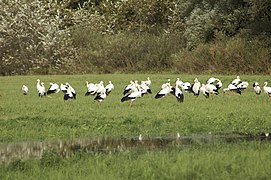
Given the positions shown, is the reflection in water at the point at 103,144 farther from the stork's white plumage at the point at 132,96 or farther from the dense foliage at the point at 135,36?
the dense foliage at the point at 135,36

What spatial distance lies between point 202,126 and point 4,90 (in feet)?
56.0

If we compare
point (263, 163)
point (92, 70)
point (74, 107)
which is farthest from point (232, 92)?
point (92, 70)

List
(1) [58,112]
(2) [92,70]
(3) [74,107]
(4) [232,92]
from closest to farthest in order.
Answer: (1) [58,112] < (3) [74,107] < (4) [232,92] < (2) [92,70]

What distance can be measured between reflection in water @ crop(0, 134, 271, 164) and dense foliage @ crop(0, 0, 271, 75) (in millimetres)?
24425

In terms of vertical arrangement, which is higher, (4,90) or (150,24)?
(150,24)

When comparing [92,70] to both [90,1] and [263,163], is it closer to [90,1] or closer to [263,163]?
[90,1]

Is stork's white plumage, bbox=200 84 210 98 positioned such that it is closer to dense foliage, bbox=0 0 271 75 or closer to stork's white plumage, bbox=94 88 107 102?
stork's white plumage, bbox=94 88 107 102

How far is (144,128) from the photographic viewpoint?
1714cm

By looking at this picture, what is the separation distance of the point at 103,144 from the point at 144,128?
233 cm

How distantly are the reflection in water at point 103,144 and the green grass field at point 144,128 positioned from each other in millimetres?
568

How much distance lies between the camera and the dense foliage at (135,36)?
41312mm

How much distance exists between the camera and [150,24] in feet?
186

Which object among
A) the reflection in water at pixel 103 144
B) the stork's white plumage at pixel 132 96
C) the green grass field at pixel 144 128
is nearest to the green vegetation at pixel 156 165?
the green grass field at pixel 144 128

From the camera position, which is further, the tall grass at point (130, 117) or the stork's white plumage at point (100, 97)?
the stork's white plumage at point (100, 97)
